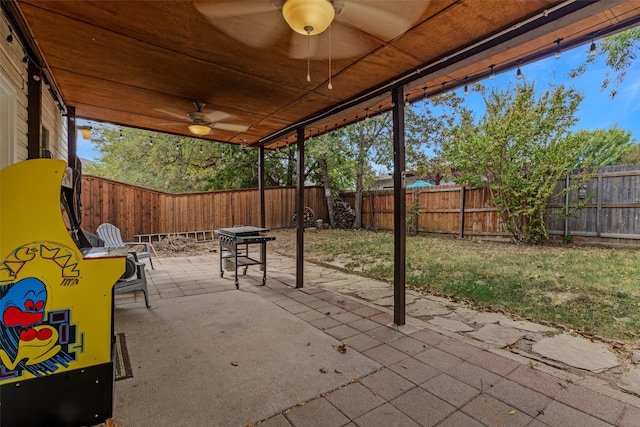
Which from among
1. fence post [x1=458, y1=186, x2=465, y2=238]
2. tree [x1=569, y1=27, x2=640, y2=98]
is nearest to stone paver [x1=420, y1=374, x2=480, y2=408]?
tree [x1=569, y1=27, x2=640, y2=98]

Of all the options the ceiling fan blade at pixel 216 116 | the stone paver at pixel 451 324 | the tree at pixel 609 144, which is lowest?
the stone paver at pixel 451 324

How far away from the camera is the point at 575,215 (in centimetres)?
647

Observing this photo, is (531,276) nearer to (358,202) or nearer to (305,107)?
(305,107)

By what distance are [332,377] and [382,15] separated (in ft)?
7.34

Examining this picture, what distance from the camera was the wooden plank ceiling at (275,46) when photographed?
68.2 inches

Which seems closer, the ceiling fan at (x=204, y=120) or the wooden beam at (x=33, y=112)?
the wooden beam at (x=33, y=112)

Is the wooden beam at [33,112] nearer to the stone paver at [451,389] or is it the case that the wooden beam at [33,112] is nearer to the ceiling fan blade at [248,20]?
the ceiling fan blade at [248,20]

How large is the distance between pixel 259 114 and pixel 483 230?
6706 millimetres

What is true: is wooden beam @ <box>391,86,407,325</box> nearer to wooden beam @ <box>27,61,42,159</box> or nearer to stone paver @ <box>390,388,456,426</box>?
stone paver @ <box>390,388,456,426</box>

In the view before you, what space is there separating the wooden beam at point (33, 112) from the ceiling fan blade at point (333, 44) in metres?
2.12

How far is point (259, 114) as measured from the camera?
3775 millimetres

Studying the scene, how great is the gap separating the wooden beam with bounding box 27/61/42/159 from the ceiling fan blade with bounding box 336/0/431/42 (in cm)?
253

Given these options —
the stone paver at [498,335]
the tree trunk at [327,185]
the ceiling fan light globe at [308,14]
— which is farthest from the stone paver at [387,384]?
the tree trunk at [327,185]

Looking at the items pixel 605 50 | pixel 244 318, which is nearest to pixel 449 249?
pixel 605 50
